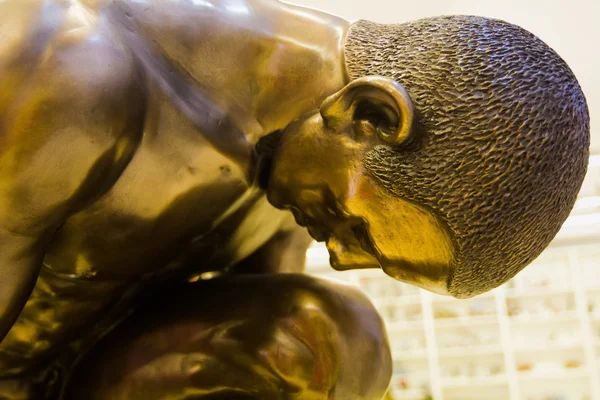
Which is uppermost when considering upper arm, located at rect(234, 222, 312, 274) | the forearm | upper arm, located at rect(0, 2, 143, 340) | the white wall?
upper arm, located at rect(0, 2, 143, 340)

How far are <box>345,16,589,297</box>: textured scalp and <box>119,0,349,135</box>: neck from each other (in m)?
0.10

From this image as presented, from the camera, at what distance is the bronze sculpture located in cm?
68

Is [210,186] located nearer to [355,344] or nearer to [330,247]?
[330,247]

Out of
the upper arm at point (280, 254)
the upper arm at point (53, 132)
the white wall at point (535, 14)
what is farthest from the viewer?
the white wall at point (535, 14)

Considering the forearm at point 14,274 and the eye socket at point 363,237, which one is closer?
the forearm at point 14,274

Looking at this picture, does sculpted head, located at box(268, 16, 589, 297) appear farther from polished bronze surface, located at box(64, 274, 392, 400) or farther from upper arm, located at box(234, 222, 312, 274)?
upper arm, located at box(234, 222, 312, 274)

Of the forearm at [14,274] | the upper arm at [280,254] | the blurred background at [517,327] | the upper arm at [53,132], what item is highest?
the upper arm at [53,132]

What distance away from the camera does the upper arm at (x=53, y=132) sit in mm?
646

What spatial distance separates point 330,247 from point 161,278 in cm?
25

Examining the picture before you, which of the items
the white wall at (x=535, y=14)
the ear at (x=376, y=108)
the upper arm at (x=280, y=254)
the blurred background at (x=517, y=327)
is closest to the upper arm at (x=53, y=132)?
the ear at (x=376, y=108)

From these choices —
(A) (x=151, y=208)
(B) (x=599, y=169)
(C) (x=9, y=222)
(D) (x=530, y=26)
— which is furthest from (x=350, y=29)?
(B) (x=599, y=169)

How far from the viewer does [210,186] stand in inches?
31.8

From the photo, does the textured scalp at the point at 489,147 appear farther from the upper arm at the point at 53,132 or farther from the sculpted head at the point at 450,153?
the upper arm at the point at 53,132

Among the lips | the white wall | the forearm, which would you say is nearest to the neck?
the lips
